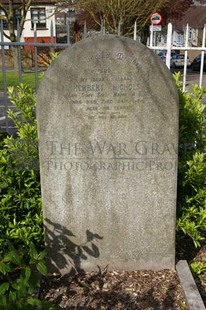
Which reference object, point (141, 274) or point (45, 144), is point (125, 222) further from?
point (45, 144)

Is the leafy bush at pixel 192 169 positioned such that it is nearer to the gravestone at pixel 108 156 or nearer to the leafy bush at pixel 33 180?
the leafy bush at pixel 33 180

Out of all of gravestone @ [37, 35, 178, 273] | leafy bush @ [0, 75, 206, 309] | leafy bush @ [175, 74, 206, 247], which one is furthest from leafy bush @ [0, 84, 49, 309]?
leafy bush @ [175, 74, 206, 247]

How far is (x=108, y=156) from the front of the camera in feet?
9.50

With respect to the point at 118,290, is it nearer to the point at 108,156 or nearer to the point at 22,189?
the point at 108,156

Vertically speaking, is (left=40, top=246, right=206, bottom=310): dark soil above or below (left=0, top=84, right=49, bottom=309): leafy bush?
below

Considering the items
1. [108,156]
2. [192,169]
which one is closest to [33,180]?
[108,156]

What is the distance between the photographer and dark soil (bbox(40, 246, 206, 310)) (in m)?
2.78

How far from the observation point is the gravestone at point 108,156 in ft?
8.97

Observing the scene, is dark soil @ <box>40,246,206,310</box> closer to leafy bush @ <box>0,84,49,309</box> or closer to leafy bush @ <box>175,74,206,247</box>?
leafy bush @ <box>0,84,49,309</box>

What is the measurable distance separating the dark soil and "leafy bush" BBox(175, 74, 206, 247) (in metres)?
0.41

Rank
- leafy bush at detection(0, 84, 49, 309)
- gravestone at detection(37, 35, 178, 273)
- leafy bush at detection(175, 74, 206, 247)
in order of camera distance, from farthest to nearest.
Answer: leafy bush at detection(175, 74, 206, 247) → leafy bush at detection(0, 84, 49, 309) → gravestone at detection(37, 35, 178, 273)

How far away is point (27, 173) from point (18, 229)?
502 millimetres

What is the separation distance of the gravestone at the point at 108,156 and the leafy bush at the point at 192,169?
272mm

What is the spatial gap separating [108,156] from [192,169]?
0.77 m
